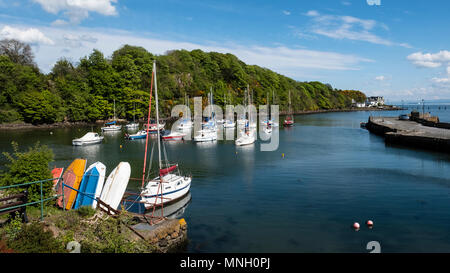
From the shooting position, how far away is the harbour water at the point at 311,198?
1888 cm

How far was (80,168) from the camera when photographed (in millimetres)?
20109

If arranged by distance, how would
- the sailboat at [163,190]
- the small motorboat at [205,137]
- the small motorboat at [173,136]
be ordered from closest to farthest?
the sailboat at [163,190]
the small motorboat at [205,137]
the small motorboat at [173,136]

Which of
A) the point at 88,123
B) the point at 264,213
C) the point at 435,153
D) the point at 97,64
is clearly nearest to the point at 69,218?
the point at 264,213

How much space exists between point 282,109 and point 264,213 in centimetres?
15291

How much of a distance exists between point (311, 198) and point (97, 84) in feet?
354

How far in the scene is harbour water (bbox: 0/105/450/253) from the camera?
61.9 ft

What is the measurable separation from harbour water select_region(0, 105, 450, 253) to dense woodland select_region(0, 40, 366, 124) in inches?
2327

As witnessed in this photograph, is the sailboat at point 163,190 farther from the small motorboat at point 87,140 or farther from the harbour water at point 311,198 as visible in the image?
the small motorboat at point 87,140

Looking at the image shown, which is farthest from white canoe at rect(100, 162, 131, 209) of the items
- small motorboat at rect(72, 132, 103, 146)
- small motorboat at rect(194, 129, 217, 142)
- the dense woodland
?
the dense woodland

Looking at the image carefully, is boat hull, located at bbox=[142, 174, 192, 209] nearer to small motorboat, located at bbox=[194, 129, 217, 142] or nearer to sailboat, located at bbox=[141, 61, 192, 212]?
sailboat, located at bbox=[141, 61, 192, 212]

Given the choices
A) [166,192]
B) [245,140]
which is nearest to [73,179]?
[166,192]

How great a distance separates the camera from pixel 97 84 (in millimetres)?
116875

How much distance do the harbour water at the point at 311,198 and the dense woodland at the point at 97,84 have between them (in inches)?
2327

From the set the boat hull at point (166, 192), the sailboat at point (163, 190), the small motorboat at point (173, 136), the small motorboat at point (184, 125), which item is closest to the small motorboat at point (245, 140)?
the small motorboat at point (173, 136)
